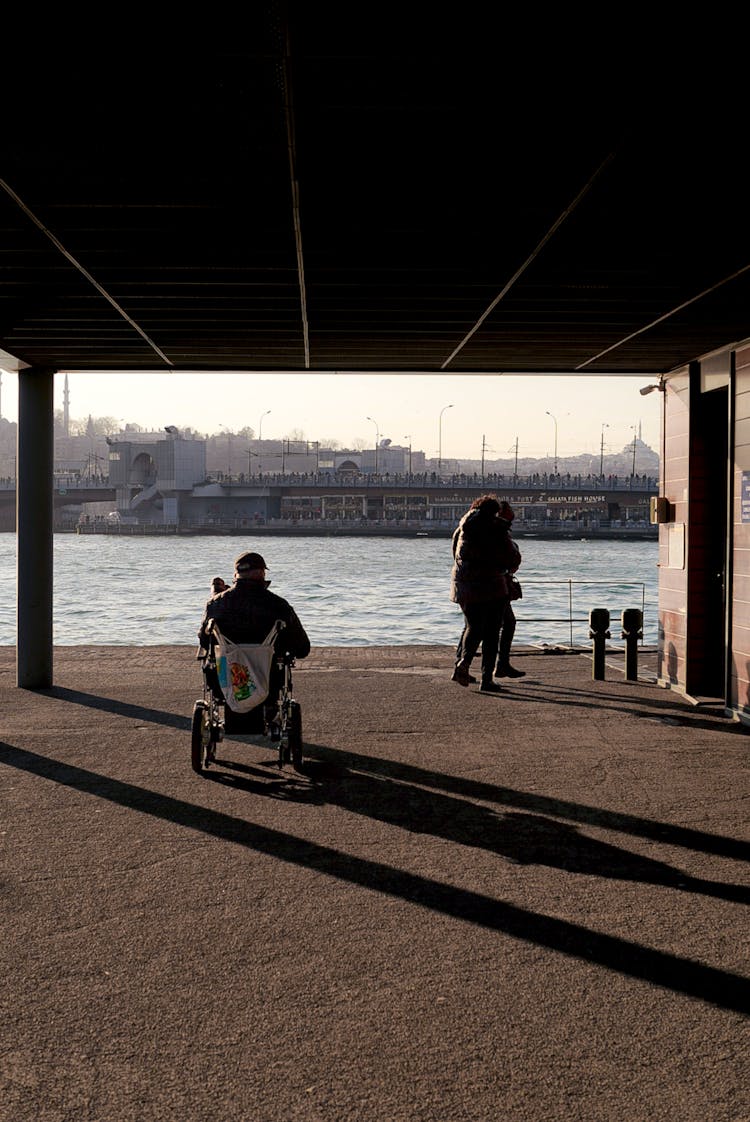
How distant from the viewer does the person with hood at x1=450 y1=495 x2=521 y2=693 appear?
10359 millimetres

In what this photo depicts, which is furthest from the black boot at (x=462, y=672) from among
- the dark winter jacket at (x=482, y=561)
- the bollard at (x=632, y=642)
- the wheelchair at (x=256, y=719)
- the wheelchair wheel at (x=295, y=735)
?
the wheelchair wheel at (x=295, y=735)

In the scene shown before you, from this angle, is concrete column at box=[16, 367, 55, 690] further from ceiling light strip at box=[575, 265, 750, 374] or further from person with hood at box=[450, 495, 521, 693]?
ceiling light strip at box=[575, 265, 750, 374]

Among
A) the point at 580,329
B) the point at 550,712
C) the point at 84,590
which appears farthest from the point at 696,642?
the point at 84,590

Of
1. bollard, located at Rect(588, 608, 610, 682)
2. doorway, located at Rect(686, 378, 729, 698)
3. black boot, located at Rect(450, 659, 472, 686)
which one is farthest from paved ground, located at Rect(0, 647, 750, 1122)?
bollard, located at Rect(588, 608, 610, 682)

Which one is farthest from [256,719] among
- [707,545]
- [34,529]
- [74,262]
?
[707,545]

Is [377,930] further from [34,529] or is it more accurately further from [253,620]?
[34,529]

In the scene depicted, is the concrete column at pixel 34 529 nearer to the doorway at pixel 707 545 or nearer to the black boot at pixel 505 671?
the black boot at pixel 505 671

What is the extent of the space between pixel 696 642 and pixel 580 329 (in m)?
3.34

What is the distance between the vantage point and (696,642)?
34.2 ft

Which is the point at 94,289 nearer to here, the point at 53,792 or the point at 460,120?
the point at 53,792

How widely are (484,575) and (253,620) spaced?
3844mm

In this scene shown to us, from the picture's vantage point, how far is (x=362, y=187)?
5086 mm

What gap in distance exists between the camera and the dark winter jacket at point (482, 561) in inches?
408

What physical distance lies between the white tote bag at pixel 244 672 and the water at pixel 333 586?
584 cm
